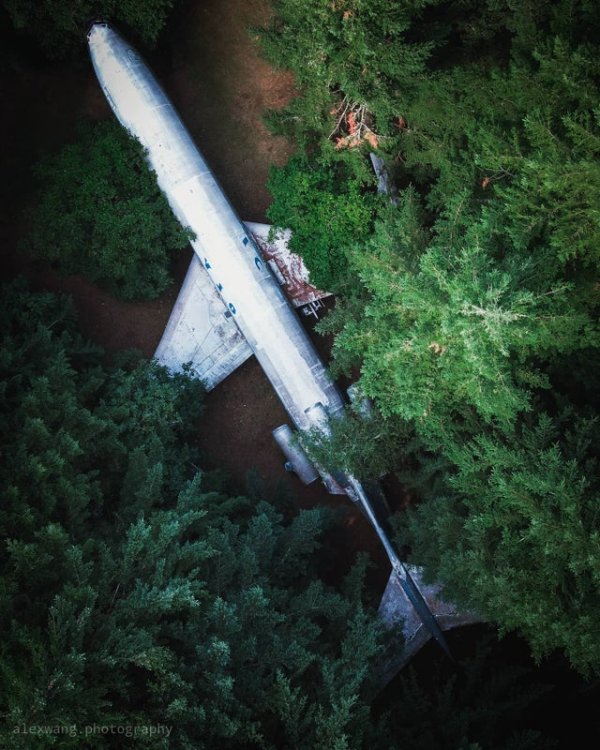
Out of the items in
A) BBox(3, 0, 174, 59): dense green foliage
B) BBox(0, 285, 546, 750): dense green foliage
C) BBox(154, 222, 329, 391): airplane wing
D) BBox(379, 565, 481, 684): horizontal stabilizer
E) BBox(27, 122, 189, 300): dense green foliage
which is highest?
BBox(3, 0, 174, 59): dense green foliage

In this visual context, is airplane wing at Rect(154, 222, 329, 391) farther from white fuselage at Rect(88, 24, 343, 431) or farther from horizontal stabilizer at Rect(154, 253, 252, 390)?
white fuselage at Rect(88, 24, 343, 431)

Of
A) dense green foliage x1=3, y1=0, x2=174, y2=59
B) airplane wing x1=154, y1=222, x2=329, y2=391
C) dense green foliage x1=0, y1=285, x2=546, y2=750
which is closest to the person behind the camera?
dense green foliage x1=0, y1=285, x2=546, y2=750

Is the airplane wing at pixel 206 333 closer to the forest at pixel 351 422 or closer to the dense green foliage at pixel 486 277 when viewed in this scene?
the forest at pixel 351 422

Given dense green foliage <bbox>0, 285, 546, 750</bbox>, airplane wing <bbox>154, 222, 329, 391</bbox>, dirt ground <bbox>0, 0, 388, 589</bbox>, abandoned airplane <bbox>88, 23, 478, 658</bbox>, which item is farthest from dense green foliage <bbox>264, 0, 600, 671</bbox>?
airplane wing <bbox>154, 222, 329, 391</bbox>

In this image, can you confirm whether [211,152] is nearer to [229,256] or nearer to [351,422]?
[229,256]

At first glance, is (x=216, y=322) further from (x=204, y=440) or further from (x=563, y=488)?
(x=563, y=488)

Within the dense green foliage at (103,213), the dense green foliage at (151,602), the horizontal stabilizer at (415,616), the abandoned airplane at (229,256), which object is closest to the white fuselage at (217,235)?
the abandoned airplane at (229,256)

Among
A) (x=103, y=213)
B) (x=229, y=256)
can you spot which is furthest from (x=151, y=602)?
(x=103, y=213)
